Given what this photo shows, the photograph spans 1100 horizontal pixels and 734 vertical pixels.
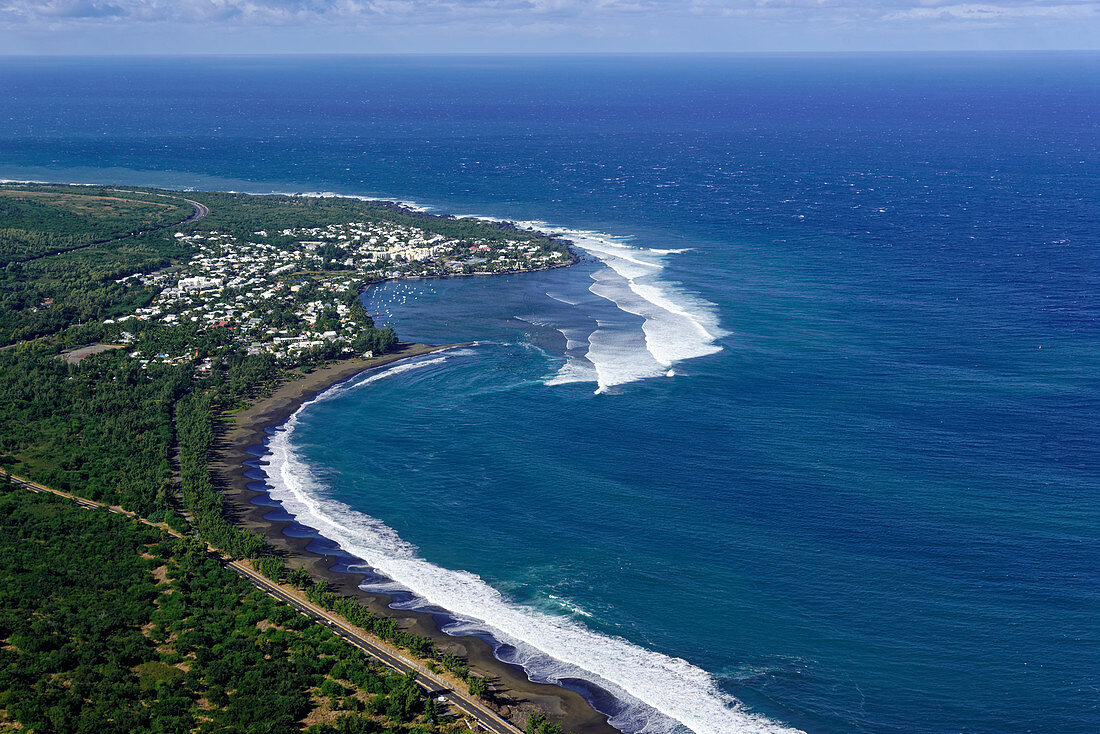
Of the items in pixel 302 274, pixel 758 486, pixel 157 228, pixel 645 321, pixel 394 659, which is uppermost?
pixel 157 228

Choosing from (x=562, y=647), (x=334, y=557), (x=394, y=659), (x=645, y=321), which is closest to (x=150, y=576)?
(x=334, y=557)

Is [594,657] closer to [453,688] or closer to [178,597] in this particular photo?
[453,688]

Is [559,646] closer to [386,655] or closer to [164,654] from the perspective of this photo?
[386,655]

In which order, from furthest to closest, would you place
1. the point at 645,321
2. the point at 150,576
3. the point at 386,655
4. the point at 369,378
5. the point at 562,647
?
the point at 645,321 → the point at 369,378 → the point at 150,576 → the point at 562,647 → the point at 386,655

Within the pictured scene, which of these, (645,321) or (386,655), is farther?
(645,321)

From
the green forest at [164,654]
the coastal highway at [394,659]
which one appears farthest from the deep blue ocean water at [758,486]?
the green forest at [164,654]

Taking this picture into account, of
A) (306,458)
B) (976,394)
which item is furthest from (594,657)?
(976,394)
